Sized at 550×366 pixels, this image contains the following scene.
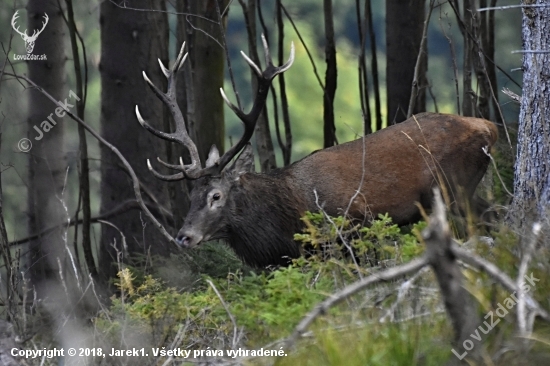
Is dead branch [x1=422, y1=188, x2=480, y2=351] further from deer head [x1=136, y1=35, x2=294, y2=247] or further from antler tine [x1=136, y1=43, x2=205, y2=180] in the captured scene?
antler tine [x1=136, y1=43, x2=205, y2=180]

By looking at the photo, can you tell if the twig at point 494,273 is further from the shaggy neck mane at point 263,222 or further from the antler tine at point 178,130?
the antler tine at point 178,130

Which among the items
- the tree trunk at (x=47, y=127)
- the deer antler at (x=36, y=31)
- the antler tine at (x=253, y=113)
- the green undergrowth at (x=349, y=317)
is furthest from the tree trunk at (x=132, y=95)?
the green undergrowth at (x=349, y=317)

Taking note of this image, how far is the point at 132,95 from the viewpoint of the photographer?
10.4 meters

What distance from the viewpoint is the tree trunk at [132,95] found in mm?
10352

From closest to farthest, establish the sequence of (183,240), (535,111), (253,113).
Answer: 1. (535,111)
2. (183,240)
3. (253,113)

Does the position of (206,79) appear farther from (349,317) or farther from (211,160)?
(349,317)

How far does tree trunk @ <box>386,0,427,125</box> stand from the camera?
10.5 m

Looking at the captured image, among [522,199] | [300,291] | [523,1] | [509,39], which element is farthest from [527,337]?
[509,39]

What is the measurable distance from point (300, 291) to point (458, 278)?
1.60 metres

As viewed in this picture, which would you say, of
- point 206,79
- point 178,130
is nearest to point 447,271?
point 178,130

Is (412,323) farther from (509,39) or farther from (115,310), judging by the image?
(509,39)

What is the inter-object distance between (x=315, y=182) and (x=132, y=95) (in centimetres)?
295

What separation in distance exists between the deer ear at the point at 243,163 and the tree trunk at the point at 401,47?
2607 millimetres

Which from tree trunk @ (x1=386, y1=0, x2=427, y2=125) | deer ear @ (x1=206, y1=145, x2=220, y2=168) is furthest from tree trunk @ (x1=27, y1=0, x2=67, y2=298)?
tree trunk @ (x1=386, y1=0, x2=427, y2=125)
